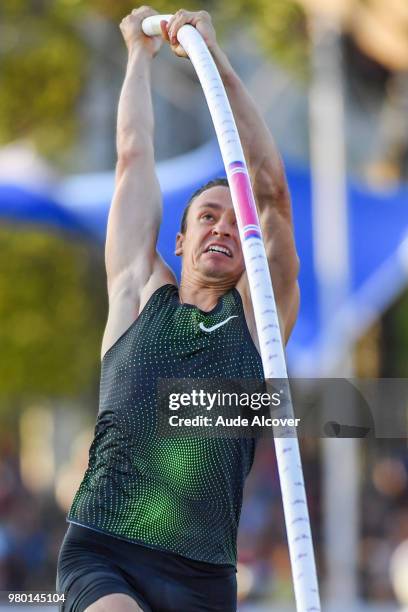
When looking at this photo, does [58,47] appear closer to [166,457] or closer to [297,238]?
[297,238]

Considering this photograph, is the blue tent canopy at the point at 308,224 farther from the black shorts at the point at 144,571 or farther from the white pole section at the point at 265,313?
the black shorts at the point at 144,571

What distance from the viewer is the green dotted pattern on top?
418 cm

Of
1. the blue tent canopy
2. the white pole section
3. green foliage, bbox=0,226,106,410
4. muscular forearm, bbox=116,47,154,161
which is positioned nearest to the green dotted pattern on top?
the white pole section

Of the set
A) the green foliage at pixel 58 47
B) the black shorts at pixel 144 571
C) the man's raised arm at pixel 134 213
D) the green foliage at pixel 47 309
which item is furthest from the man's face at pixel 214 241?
the green foliage at pixel 47 309

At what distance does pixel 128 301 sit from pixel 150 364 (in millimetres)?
312

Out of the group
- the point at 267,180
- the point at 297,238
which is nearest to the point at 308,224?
the point at 297,238

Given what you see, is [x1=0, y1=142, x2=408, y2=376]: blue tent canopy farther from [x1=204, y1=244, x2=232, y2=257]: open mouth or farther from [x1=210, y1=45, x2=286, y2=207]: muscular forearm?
[x1=204, y1=244, x2=232, y2=257]: open mouth

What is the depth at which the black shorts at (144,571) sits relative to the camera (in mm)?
4156

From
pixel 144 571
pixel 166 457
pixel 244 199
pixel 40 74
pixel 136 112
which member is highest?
pixel 40 74

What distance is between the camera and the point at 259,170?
15.6 feet

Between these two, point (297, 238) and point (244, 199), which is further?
point (297, 238)

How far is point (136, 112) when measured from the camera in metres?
4.90

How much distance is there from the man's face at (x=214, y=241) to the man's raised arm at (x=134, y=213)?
0.14 metres

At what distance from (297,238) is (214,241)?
839cm
